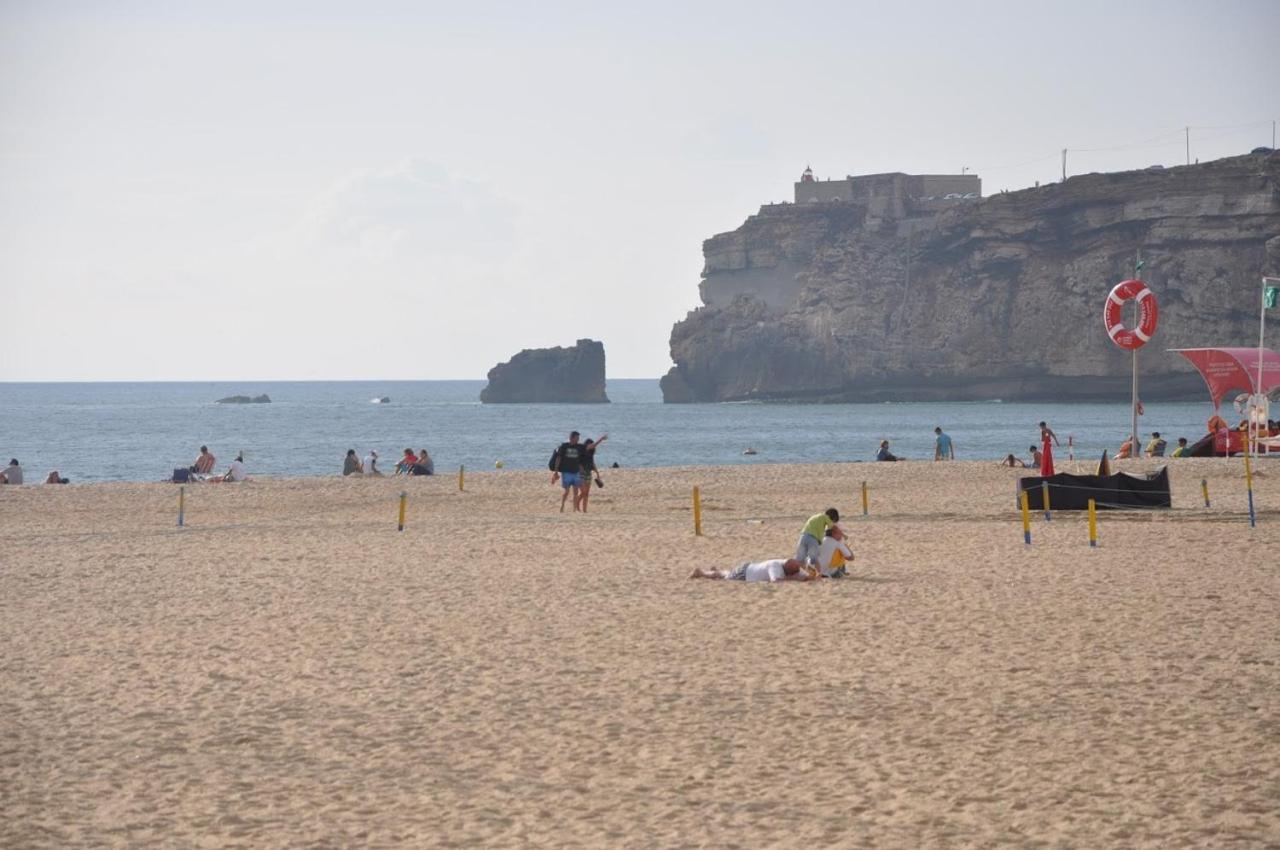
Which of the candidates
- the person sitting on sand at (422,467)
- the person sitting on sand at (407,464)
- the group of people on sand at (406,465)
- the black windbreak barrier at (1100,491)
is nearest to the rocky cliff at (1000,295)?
the person sitting on sand at (407,464)

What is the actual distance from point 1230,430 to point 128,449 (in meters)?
60.6

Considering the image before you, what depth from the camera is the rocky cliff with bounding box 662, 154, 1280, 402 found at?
136 m

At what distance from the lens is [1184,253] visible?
13725cm

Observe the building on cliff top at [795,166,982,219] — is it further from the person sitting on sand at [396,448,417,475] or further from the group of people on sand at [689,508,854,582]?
the group of people on sand at [689,508,854,582]

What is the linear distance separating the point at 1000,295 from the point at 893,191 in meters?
18.4

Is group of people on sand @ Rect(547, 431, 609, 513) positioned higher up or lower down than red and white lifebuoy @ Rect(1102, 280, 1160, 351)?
lower down

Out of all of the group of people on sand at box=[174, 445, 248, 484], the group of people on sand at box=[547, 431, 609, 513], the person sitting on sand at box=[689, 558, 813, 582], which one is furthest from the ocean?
the person sitting on sand at box=[689, 558, 813, 582]

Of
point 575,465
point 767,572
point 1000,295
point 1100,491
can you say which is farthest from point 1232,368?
point 1000,295

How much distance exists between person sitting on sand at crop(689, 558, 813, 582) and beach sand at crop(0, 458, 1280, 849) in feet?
0.72

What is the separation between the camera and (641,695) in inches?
411

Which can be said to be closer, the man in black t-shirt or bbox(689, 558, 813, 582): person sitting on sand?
bbox(689, 558, 813, 582): person sitting on sand

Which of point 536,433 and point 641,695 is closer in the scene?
point 641,695

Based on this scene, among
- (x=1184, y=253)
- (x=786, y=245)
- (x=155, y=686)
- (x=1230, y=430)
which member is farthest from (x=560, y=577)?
(x=786, y=245)

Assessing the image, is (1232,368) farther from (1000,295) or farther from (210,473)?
(1000,295)
